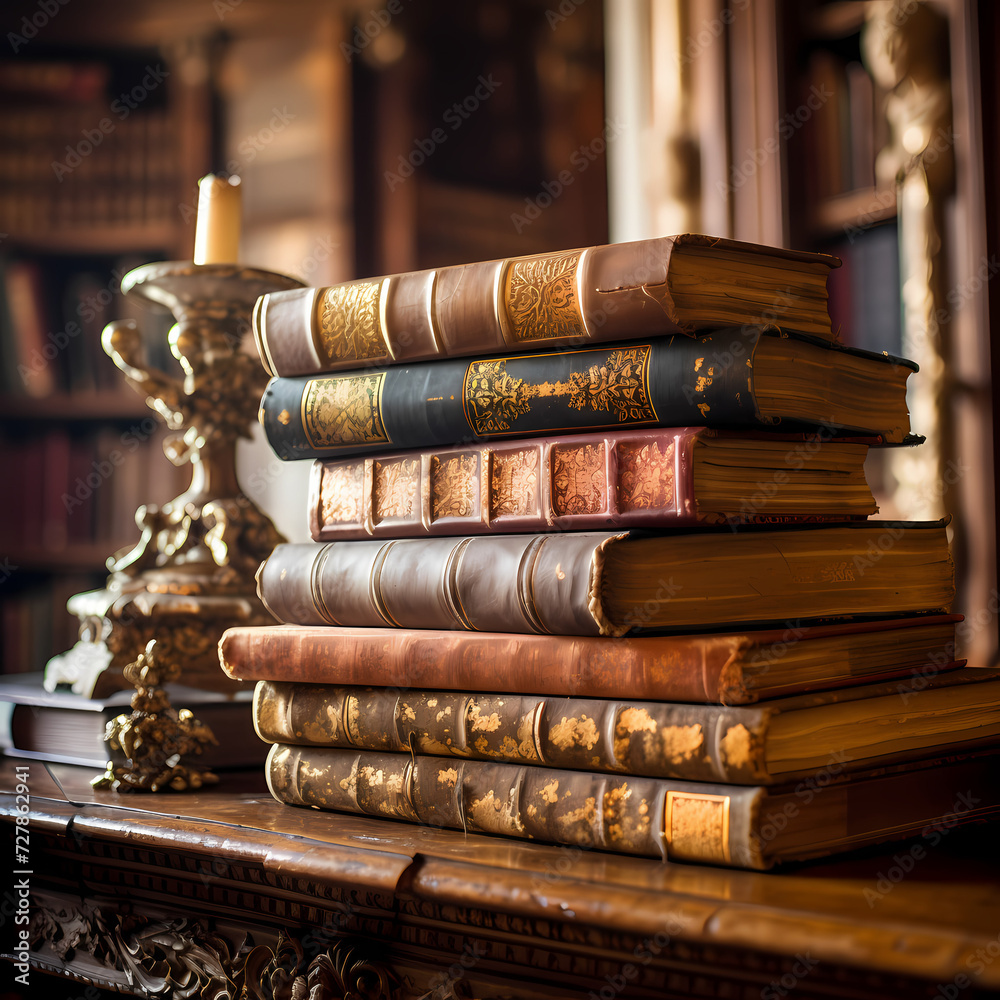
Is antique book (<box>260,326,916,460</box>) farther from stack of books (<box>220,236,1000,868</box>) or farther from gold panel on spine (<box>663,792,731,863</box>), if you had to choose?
gold panel on spine (<box>663,792,731,863</box>)

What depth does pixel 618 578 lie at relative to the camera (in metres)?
0.73

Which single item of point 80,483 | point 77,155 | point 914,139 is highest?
point 77,155

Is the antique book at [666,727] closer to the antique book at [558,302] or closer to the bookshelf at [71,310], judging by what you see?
the antique book at [558,302]

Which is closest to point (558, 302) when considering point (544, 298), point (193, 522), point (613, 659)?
point (544, 298)

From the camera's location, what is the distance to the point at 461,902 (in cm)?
70

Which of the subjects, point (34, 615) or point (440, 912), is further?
point (34, 615)

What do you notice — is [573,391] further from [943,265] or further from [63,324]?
[63,324]

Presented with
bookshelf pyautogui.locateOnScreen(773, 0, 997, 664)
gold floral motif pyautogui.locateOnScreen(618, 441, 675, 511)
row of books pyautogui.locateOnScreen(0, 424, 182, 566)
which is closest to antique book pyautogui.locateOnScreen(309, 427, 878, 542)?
gold floral motif pyautogui.locateOnScreen(618, 441, 675, 511)

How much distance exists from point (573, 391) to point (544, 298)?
2.7 inches

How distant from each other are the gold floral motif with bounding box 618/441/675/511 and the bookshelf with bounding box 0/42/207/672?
5.58 ft

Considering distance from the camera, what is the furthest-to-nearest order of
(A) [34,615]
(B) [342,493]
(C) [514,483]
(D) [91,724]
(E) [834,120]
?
(A) [34,615] < (E) [834,120] < (D) [91,724] < (B) [342,493] < (C) [514,483]

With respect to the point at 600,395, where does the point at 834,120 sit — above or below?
above

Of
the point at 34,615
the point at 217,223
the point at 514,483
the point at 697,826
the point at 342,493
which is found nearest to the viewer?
the point at 697,826

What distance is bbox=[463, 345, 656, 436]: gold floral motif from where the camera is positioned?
755 millimetres
